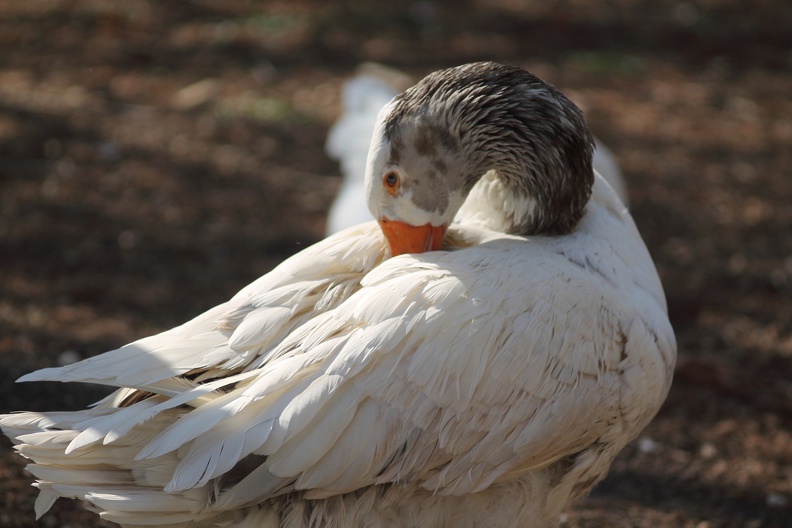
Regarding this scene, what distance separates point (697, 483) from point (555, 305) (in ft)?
5.91

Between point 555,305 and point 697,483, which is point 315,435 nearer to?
point 555,305

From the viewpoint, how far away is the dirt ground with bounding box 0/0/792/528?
169 inches

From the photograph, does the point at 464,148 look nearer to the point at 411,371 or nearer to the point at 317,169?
the point at 411,371

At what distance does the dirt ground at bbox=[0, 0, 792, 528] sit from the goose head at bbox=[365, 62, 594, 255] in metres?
1.45

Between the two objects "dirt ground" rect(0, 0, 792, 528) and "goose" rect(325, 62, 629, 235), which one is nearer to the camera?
"dirt ground" rect(0, 0, 792, 528)

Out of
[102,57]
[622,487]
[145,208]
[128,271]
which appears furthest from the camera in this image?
[102,57]

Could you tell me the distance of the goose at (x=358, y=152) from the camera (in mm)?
4828

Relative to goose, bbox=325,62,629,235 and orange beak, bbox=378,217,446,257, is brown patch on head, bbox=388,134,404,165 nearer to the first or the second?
orange beak, bbox=378,217,446,257

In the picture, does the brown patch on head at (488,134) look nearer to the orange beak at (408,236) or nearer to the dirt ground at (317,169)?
the orange beak at (408,236)

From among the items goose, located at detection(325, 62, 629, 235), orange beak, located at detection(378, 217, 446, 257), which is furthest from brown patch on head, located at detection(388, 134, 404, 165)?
goose, located at detection(325, 62, 629, 235)

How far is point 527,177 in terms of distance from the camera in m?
3.13

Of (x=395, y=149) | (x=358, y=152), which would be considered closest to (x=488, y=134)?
(x=395, y=149)

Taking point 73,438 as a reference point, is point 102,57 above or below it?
above

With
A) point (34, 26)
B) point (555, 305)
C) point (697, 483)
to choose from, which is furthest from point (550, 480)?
point (34, 26)
